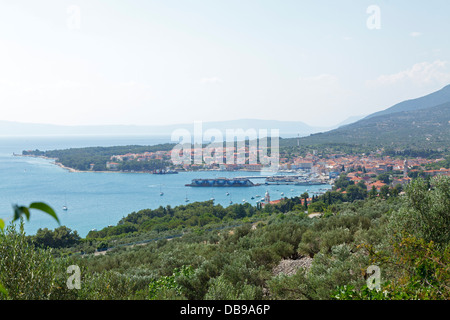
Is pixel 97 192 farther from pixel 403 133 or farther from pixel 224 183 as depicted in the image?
pixel 403 133

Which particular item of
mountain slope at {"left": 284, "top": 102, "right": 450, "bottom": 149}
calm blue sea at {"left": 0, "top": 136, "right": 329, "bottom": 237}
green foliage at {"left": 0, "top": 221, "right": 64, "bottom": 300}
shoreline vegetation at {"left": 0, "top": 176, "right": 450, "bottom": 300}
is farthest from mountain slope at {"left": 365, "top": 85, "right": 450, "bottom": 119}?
green foliage at {"left": 0, "top": 221, "right": 64, "bottom": 300}

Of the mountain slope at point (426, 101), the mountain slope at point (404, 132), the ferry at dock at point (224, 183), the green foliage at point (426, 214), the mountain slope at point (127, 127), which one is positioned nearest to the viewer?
the green foliage at point (426, 214)

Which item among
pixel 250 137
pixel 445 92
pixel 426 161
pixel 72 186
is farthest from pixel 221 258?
pixel 445 92

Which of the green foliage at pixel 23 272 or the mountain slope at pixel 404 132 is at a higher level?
the mountain slope at pixel 404 132

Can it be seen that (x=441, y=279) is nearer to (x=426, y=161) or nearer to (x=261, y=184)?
(x=261, y=184)

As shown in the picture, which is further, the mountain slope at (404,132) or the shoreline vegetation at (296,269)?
the mountain slope at (404,132)

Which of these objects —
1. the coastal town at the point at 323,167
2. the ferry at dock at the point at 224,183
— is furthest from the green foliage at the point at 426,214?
the ferry at dock at the point at 224,183

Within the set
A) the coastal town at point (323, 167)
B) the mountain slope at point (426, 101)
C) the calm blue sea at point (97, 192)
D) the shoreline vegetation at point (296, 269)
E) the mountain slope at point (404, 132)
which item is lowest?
the calm blue sea at point (97, 192)

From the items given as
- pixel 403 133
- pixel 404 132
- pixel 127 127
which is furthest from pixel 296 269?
pixel 127 127

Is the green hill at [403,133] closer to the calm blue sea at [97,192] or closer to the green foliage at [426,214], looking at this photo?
the calm blue sea at [97,192]
